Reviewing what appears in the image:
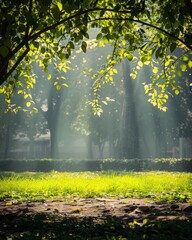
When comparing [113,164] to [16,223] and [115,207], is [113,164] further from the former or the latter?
[16,223]

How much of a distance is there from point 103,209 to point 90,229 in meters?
2.17

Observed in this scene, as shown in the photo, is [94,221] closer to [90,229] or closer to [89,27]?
[90,229]

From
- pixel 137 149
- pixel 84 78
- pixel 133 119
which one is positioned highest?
pixel 84 78

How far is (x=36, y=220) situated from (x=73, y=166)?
2584 centimetres

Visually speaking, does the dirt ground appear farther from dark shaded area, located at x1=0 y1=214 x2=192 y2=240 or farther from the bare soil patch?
dark shaded area, located at x1=0 y1=214 x2=192 y2=240

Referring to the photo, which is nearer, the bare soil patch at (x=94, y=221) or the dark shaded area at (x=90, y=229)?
the dark shaded area at (x=90, y=229)

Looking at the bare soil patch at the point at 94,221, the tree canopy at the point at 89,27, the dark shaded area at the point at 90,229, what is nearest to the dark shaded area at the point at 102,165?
the tree canopy at the point at 89,27

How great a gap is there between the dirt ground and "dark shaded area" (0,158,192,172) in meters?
18.1

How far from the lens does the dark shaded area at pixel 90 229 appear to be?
4.71m

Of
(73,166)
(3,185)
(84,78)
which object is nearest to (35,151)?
(84,78)

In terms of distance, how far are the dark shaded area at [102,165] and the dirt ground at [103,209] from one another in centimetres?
1807

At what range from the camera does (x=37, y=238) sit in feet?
15.1

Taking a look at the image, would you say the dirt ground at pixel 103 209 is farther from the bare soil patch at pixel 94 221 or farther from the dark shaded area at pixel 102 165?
the dark shaded area at pixel 102 165

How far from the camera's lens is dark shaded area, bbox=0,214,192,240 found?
471 centimetres
